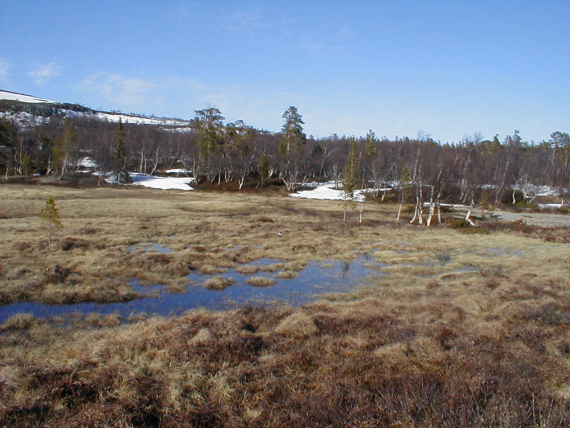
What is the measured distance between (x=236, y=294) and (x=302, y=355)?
769 centimetres

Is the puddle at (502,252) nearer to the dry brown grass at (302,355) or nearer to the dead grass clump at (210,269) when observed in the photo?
the dry brown grass at (302,355)

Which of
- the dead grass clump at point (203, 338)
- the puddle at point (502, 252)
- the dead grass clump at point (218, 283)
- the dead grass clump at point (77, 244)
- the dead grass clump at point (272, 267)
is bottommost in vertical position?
the dead grass clump at point (77, 244)

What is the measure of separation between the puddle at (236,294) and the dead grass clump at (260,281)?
0.88 ft

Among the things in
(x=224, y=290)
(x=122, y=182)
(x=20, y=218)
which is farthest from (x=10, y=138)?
(x=224, y=290)

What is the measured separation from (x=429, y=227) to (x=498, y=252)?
13791mm

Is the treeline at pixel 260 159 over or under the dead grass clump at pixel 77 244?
over

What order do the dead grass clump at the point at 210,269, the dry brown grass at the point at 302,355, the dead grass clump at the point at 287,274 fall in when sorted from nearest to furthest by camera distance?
the dry brown grass at the point at 302,355 < the dead grass clump at the point at 287,274 < the dead grass clump at the point at 210,269

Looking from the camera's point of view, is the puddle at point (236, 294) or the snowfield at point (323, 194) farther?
the snowfield at point (323, 194)

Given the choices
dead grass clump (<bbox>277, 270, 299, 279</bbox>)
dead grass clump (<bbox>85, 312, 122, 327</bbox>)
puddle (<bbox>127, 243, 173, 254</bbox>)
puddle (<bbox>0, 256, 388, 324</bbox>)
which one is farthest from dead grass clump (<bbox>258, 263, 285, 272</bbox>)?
dead grass clump (<bbox>85, 312, 122, 327</bbox>)

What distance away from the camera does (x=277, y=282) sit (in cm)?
1855

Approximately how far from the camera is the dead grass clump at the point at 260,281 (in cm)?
1803

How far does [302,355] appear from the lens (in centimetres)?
923

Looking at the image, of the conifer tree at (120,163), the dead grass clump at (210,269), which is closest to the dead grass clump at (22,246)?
the dead grass clump at (210,269)

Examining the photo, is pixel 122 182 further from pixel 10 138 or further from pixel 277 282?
pixel 277 282
